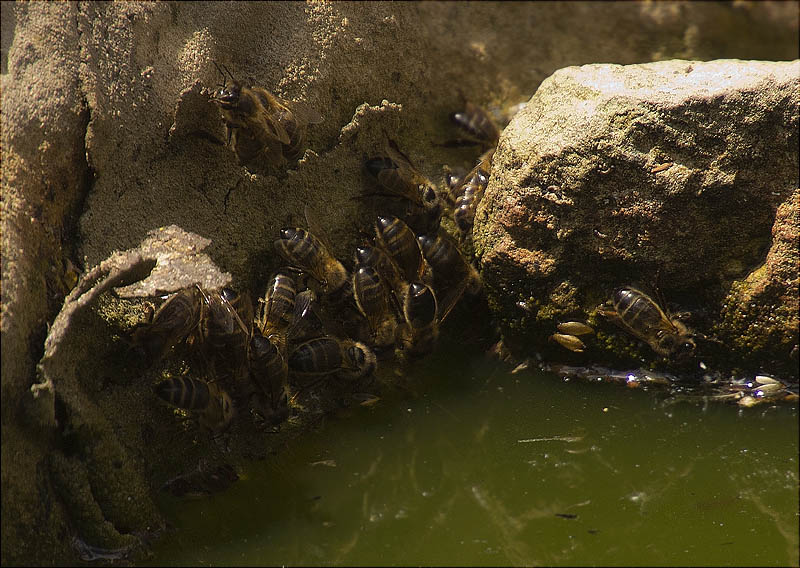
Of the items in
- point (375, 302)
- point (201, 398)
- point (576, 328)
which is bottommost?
point (201, 398)

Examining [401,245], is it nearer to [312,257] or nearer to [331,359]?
[312,257]

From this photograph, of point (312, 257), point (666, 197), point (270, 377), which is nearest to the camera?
point (270, 377)

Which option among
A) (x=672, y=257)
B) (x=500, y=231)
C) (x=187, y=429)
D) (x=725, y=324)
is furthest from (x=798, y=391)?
(x=187, y=429)

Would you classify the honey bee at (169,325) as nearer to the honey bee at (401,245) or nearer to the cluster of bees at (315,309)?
the cluster of bees at (315,309)

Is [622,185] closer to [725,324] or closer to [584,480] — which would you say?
[725,324]

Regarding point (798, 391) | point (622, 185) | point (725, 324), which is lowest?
point (798, 391)

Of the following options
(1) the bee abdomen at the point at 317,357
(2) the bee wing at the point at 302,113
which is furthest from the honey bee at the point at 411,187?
(1) the bee abdomen at the point at 317,357

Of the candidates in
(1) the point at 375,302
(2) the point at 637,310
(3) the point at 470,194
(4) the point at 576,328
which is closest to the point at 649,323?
(2) the point at 637,310
